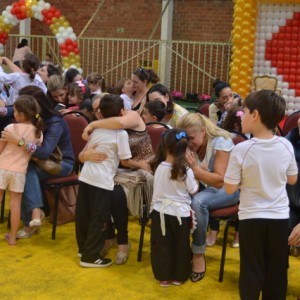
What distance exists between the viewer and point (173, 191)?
10.6 ft

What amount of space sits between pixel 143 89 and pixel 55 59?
8876mm

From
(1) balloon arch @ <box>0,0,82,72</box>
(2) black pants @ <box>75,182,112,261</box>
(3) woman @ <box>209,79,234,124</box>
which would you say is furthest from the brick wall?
(2) black pants @ <box>75,182,112,261</box>

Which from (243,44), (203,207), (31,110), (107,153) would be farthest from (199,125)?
(243,44)

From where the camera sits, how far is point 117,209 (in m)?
3.59

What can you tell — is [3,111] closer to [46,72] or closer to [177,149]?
[46,72]

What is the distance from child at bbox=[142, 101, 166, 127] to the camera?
4352mm

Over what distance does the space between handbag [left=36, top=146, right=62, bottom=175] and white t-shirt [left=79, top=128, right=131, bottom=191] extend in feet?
1.79

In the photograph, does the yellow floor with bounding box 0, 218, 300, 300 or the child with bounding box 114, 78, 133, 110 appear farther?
the child with bounding box 114, 78, 133, 110

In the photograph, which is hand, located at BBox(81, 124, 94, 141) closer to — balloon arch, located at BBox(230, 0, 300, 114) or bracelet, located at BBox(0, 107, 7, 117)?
bracelet, located at BBox(0, 107, 7, 117)

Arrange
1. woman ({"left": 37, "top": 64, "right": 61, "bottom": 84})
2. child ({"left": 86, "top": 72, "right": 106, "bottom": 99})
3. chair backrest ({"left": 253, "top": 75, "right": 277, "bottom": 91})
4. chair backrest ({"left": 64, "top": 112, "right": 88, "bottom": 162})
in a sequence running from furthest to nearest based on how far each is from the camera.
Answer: chair backrest ({"left": 253, "top": 75, "right": 277, "bottom": 91})
woman ({"left": 37, "top": 64, "right": 61, "bottom": 84})
child ({"left": 86, "top": 72, "right": 106, "bottom": 99})
chair backrest ({"left": 64, "top": 112, "right": 88, "bottom": 162})

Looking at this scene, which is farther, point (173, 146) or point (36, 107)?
point (36, 107)

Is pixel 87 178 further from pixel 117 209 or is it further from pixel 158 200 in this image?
pixel 158 200

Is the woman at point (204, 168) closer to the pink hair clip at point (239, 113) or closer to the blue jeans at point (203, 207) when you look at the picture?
the blue jeans at point (203, 207)

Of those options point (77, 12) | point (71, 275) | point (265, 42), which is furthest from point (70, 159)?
point (77, 12)
